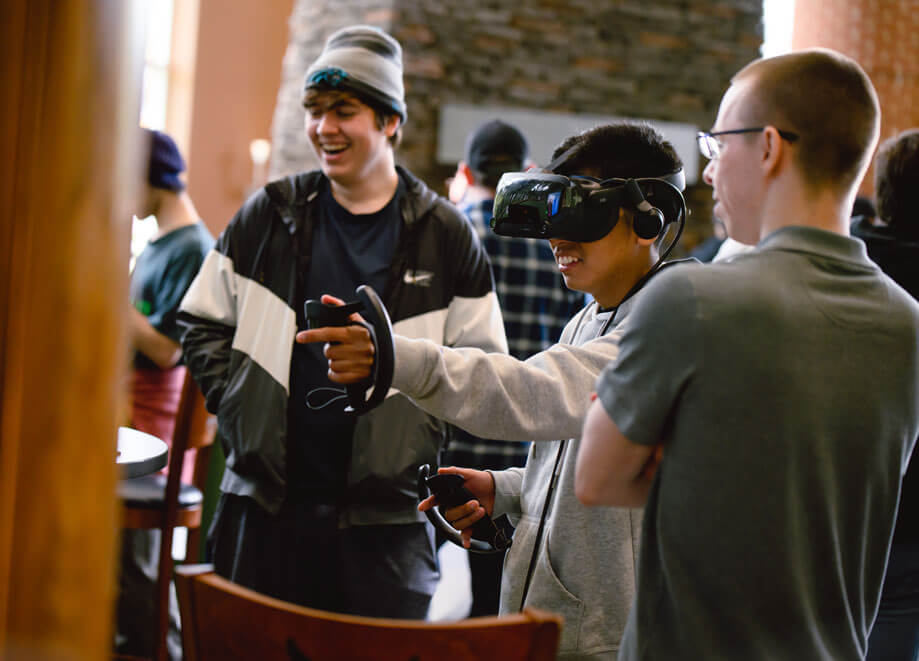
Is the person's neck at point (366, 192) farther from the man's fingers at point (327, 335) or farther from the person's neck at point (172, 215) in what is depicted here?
the man's fingers at point (327, 335)

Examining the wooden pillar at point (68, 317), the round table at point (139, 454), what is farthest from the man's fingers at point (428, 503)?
the wooden pillar at point (68, 317)

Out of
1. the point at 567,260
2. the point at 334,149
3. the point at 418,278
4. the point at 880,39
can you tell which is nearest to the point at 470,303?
the point at 418,278

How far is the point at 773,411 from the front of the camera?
867 millimetres

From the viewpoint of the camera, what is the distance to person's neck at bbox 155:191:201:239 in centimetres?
263

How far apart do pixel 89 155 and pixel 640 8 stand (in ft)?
21.5

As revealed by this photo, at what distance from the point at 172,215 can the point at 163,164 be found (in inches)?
5.8

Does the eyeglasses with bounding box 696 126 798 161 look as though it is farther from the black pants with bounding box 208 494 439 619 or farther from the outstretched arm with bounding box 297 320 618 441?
the black pants with bounding box 208 494 439 619

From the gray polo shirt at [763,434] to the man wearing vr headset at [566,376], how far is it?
0.91 ft

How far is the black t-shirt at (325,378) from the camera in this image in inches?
74.1

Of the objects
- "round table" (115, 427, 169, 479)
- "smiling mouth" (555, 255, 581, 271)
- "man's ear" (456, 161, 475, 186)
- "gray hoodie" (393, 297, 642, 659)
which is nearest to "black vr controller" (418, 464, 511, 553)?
"gray hoodie" (393, 297, 642, 659)

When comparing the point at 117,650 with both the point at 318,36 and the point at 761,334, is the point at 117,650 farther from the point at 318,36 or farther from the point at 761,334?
the point at 318,36

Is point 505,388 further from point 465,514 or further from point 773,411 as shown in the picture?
point 773,411

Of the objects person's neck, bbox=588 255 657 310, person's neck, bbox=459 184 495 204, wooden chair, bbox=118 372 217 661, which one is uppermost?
person's neck, bbox=459 184 495 204

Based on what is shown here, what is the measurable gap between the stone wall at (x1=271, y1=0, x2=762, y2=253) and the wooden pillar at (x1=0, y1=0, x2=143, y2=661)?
5.64 metres
